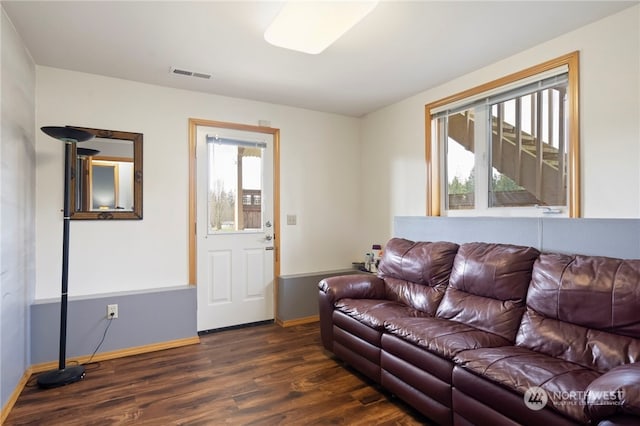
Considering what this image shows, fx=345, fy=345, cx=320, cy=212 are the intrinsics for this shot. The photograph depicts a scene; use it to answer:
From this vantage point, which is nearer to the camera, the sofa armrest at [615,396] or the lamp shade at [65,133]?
the sofa armrest at [615,396]

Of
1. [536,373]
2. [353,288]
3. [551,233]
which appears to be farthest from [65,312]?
[551,233]

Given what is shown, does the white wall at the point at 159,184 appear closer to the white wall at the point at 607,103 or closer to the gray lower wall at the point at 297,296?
the gray lower wall at the point at 297,296

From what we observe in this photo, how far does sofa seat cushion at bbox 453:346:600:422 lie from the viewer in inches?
55.0

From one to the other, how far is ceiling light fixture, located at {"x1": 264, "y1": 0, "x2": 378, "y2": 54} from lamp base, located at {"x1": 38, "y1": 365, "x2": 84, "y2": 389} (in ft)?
9.14

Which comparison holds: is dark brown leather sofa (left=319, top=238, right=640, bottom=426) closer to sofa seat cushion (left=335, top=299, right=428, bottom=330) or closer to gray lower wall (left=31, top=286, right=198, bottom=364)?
sofa seat cushion (left=335, top=299, right=428, bottom=330)

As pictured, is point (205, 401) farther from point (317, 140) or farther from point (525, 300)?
point (317, 140)

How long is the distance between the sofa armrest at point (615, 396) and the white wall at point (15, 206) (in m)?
3.00

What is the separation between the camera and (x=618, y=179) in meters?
2.14

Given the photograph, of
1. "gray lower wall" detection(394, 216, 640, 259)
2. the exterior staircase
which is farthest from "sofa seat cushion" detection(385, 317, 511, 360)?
the exterior staircase

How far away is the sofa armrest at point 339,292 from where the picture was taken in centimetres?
292

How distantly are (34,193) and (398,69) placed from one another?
126 inches

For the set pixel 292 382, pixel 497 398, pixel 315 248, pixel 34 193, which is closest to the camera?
pixel 497 398

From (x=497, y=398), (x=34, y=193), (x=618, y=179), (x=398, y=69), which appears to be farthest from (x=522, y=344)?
(x=34, y=193)

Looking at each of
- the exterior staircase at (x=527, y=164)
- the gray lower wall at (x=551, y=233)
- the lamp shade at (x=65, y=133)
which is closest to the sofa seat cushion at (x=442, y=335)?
the gray lower wall at (x=551, y=233)
